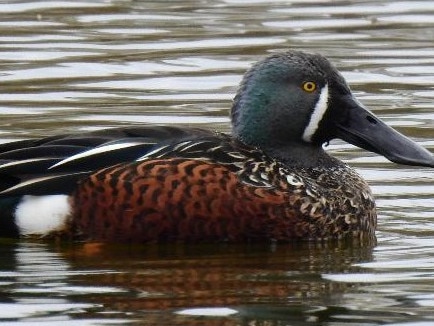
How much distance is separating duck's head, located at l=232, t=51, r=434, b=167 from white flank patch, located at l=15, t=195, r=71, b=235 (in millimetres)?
1096

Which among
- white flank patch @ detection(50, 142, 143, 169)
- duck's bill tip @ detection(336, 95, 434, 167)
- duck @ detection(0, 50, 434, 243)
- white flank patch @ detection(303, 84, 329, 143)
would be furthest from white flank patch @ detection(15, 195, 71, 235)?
duck's bill tip @ detection(336, 95, 434, 167)

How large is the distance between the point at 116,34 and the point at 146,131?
19.6ft

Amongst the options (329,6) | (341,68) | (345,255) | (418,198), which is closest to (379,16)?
(329,6)

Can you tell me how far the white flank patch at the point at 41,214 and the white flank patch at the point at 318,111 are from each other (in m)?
1.45

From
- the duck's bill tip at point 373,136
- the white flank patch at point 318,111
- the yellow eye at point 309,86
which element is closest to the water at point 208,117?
the duck's bill tip at point 373,136

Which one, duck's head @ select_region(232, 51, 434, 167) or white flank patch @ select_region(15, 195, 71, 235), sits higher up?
duck's head @ select_region(232, 51, 434, 167)

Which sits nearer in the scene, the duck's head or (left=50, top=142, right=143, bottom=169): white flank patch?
(left=50, top=142, right=143, bottom=169): white flank patch

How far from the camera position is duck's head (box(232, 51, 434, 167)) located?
1004cm

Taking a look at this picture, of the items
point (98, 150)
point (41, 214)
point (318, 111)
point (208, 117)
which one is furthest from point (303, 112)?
point (208, 117)

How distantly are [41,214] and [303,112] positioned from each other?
1546 millimetres

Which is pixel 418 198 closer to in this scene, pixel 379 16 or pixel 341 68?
pixel 341 68

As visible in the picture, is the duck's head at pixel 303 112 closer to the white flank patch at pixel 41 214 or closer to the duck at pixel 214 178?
the duck at pixel 214 178

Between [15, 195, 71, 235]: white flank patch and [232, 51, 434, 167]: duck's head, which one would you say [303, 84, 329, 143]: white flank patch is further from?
[15, 195, 71, 235]: white flank patch

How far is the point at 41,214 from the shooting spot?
31.7 feet
